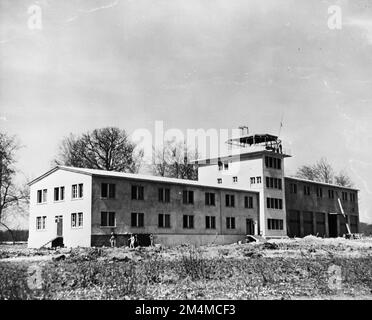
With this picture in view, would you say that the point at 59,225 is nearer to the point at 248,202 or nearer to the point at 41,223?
the point at 41,223

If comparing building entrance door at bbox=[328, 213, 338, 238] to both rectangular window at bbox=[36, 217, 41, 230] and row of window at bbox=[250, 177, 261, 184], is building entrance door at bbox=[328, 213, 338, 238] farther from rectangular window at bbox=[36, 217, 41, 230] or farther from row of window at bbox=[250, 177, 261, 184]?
rectangular window at bbox=[36, 217, 41, 230]

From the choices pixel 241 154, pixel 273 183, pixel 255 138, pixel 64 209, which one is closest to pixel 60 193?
pixel 64 209

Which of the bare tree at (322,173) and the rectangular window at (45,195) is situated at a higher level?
the bare tree at (322,173)

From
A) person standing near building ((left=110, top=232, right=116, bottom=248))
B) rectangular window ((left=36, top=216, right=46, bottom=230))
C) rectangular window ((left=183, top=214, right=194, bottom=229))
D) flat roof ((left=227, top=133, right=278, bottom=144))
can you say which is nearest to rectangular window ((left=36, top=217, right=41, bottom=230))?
rectangular window ((left=36, top=216, right=46, bottom=230))

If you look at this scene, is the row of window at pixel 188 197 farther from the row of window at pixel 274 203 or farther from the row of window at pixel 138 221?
the row of window at pixel 274 203

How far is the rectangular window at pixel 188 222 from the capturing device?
45.3m

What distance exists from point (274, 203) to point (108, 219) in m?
23.9

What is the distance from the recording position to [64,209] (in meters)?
40.3

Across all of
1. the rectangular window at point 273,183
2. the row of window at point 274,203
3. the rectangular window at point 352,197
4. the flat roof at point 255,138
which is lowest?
the row of window at point 274,203

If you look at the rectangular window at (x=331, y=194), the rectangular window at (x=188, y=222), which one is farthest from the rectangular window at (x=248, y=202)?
the rectangular window at (x=331, y=194)

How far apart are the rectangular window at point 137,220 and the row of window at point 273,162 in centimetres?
2021
